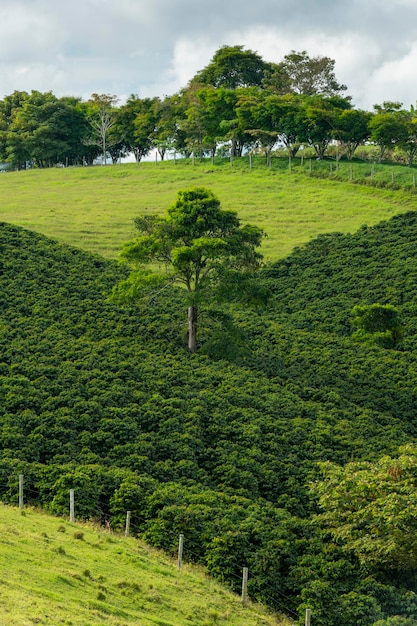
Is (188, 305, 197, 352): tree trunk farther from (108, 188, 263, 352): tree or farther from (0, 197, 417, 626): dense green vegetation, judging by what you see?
(0, 197, 417, 626): dense green vegetation

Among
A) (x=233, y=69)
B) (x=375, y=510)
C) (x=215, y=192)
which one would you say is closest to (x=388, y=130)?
(x=215, y=192)

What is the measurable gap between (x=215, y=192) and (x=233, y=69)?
41.4 m

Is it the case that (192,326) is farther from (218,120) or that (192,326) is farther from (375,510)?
(218,120)

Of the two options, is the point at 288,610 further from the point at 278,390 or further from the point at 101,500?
the point at 278,390

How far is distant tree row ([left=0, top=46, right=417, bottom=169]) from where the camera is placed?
82.6 meters

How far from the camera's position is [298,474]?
25734 mm

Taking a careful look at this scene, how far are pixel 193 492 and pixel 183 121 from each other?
74002 millimetres

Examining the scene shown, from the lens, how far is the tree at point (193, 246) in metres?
36.2

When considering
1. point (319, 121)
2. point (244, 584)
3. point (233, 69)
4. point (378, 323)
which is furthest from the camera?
point (233, 69)

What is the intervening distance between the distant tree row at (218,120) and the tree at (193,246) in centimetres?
4507

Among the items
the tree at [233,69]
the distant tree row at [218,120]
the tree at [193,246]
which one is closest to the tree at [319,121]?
the distant tree row at [218,120]

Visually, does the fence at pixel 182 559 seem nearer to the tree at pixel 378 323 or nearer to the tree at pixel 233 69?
the tree at pixel 378 323

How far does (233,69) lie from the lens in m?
110

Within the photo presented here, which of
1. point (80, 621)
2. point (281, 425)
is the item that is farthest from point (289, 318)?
point (80, 621)
